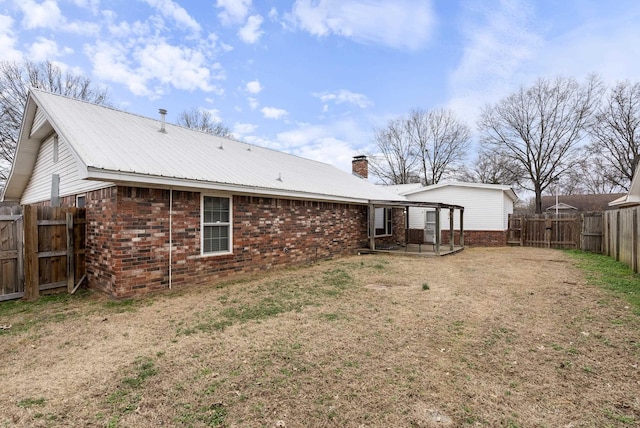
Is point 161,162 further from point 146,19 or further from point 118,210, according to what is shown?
point 146,19

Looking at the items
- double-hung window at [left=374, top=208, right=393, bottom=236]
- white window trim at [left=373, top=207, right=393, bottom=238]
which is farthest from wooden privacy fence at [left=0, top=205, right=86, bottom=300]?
white window trim at [left=373, top=207, right=393, bottom=238]

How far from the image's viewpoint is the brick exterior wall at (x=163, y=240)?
6086mm

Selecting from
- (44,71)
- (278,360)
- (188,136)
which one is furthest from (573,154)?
(44,71)

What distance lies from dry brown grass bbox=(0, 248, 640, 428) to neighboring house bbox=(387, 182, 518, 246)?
34.7 feet

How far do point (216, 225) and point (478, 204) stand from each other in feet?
46.4

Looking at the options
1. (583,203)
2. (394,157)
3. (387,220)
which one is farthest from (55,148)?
(583,203)

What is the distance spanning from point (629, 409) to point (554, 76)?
29329 mm

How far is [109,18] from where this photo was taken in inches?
475

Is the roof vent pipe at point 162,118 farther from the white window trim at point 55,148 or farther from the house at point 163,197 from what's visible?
the white window trim at point 55,148

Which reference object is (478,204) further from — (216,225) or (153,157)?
(153,157)

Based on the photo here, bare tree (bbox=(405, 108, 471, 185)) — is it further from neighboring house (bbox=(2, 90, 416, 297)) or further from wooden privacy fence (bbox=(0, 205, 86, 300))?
wooden privacy fence (bbox=(0, 205, 86, 300))

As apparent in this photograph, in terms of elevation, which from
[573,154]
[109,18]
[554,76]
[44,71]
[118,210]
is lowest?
[118,210]

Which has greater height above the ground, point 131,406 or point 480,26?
point 480,26

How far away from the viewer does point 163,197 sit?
668cm
